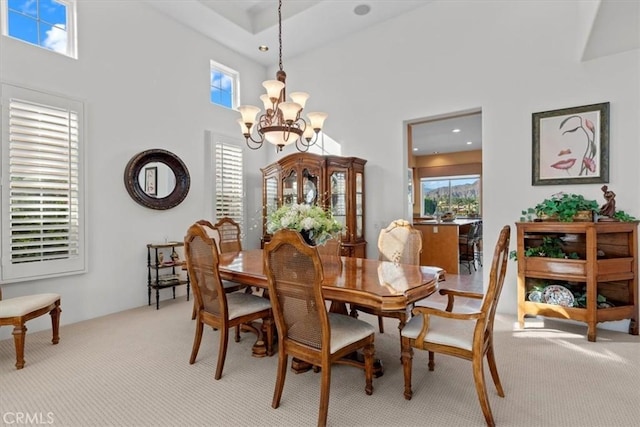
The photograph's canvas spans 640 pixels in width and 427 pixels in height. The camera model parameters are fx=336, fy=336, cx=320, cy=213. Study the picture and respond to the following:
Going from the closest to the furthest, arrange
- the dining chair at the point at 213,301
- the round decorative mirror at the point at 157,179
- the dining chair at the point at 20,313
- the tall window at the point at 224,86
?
the dining chair at the point at 213,301 → the dining chair at the point at 20,313 → the round decorative mirror at the point at 157,179 → the tall window at the point at 224,86

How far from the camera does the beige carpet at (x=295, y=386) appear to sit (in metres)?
1.92

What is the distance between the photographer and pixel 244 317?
8.30 ft

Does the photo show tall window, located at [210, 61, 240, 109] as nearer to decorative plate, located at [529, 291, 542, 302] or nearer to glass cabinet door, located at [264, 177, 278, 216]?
glass cabinet door, located at [264, 177, 278, 216]

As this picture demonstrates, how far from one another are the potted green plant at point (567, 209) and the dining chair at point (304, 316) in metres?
2.34

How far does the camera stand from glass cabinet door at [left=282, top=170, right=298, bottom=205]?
4.79 metres

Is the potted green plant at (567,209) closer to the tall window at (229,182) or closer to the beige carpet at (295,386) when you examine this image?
the beige carpet at (295,386)

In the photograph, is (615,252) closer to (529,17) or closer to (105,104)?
(529,17)

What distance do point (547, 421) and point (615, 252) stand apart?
7.24 feet

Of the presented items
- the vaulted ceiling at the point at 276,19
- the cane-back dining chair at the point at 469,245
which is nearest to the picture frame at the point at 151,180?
the vaulted ceiling at the point at 276,19

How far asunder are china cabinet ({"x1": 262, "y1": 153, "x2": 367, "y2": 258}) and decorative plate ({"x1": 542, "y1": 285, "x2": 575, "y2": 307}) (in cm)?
212

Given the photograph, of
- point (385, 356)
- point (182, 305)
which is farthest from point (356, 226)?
point (182, 305)

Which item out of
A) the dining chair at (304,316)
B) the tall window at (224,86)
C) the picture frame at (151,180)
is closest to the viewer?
the dining chair at (304,316)

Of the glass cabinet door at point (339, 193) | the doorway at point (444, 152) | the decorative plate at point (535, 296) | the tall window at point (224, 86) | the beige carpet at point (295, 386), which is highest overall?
the tall window at point (224, 86)

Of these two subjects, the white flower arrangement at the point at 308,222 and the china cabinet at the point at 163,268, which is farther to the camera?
the china cabinet at the point at 163,268
